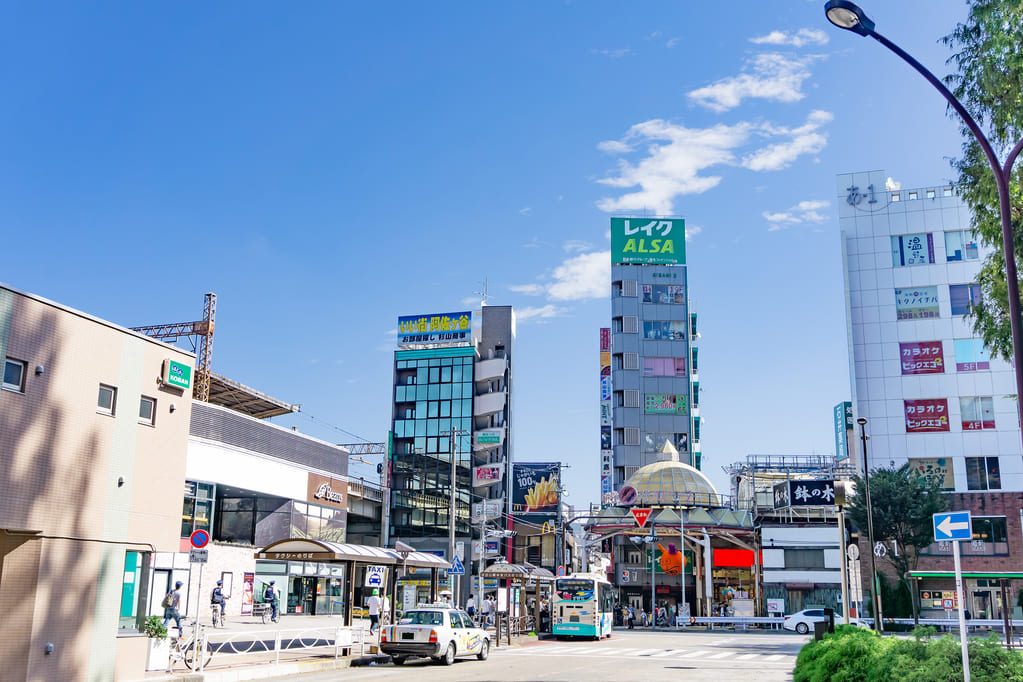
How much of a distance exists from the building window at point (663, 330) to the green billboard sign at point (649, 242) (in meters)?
7.29

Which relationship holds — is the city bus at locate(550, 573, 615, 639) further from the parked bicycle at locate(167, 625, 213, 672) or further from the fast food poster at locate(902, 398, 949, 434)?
the fast food poster at locate(902, 398, 949, 434)

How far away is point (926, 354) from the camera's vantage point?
2724 inches

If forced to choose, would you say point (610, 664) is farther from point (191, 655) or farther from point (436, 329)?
point (436, 329)

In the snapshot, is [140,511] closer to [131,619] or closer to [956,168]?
[131,619]

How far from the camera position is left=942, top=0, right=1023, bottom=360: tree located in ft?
54.0

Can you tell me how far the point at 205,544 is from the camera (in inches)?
823

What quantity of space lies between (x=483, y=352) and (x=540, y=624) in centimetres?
5425

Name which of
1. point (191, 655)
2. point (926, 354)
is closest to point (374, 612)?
point (191, 655)

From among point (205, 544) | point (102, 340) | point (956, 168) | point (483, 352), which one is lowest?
point (205, 544)

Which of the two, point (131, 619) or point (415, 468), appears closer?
point (131, 619)

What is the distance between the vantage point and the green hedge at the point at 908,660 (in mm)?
11156

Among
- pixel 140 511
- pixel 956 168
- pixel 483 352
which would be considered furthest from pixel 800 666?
pixel 483 352

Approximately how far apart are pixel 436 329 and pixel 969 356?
5028cm

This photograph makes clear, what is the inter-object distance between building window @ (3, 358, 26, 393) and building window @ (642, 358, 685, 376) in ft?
264
